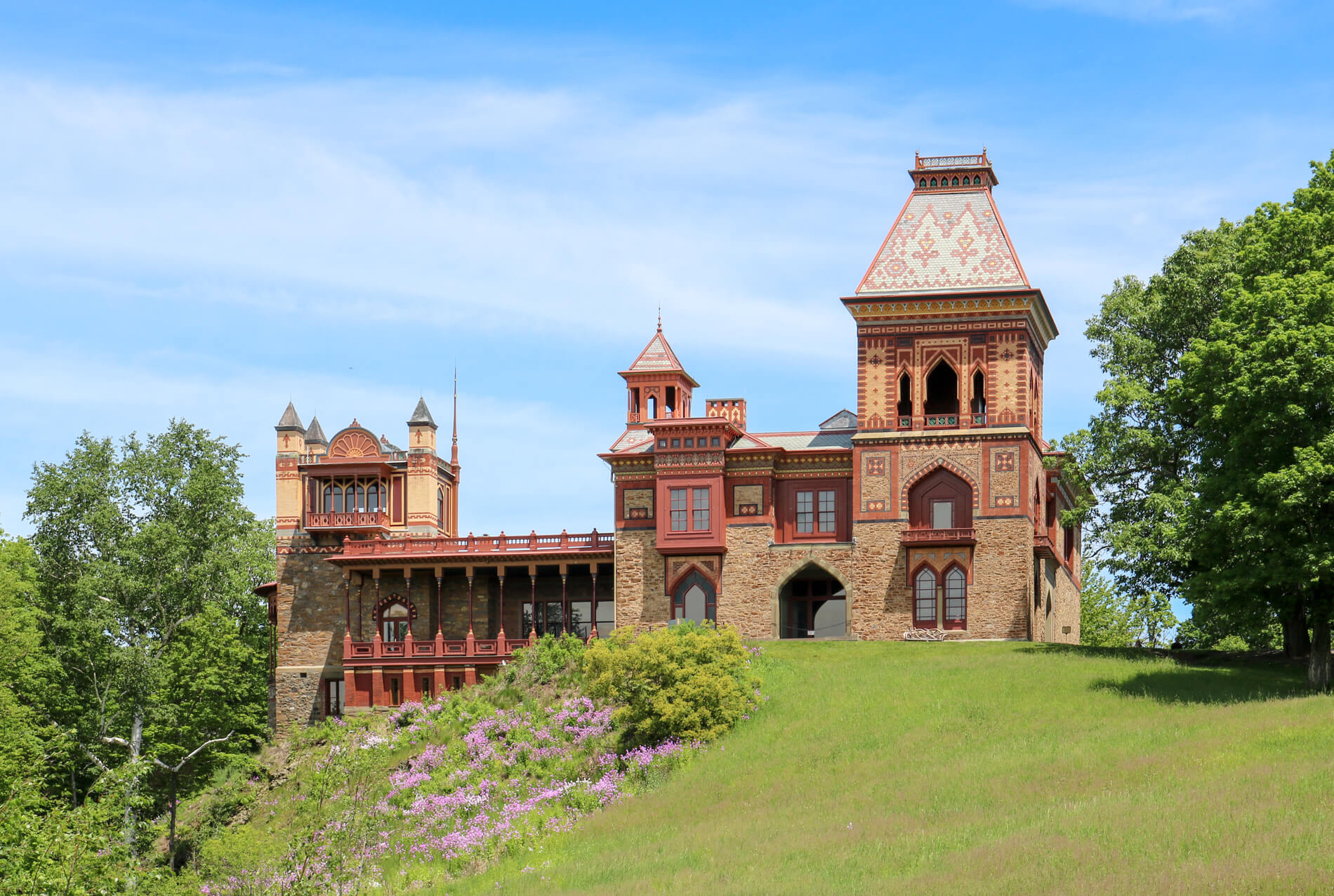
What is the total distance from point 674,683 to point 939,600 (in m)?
14.2

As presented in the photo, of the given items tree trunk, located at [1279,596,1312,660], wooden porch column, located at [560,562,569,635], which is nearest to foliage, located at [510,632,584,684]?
wooden porch column, located at [560,562,569,635]

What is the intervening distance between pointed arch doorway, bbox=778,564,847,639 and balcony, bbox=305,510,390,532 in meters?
17.2

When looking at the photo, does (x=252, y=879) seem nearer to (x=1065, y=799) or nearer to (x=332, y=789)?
(x=332, y=789)

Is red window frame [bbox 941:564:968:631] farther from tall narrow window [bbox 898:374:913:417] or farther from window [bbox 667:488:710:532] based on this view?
window [bbox 667:488:710:532]

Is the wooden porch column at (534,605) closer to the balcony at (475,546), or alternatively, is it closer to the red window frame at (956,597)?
the balcony at (475,546)

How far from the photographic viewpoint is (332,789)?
1619 inches

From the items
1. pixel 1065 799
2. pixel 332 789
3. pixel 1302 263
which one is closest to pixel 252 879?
pixel 332 789

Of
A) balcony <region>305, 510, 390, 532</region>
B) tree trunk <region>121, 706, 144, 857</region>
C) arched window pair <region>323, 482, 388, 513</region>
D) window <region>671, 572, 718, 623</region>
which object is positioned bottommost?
tree trunk <region>121, 706, 144, 857</region>

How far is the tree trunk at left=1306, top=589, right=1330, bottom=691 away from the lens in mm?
50688

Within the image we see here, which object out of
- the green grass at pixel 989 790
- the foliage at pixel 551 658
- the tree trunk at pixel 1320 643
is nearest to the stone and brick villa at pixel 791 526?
the foliage at pixel 551 658

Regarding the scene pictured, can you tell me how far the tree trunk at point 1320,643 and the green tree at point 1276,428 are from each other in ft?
0.13

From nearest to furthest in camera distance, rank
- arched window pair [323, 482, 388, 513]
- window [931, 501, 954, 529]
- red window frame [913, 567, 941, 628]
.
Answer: red window frame [913, 567, 941, 628], window [931, 501, 954, 529], arched window pair [323, 482, 388, 513]

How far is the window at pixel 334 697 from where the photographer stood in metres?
70.7

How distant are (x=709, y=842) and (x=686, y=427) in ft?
90.1
